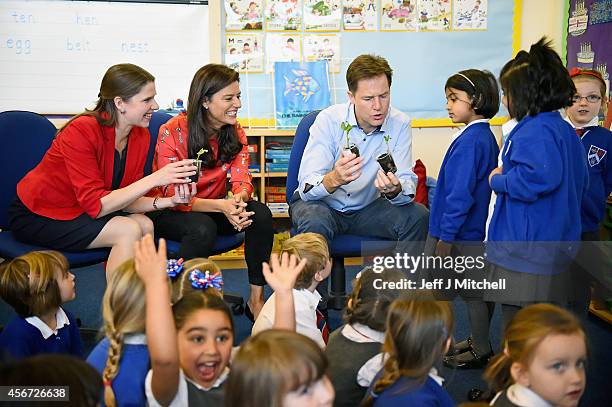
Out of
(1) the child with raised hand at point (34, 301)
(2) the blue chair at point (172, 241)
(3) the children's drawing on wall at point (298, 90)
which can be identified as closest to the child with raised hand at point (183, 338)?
(1) the child with raised hand at point (34, 301)

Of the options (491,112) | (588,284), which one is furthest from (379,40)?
(588,284)

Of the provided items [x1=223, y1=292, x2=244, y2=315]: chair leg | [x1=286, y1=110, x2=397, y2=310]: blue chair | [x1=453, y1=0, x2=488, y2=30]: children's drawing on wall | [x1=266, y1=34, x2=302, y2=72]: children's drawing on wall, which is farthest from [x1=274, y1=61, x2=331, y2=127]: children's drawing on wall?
[x1=223, y1=292, x2=244, y2=315]: chair leg

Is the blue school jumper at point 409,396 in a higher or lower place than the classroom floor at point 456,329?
higher

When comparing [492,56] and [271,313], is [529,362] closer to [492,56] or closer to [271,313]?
[271,313]

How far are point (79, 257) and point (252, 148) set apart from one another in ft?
6.08

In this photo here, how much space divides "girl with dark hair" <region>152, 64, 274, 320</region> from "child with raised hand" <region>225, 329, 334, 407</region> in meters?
1.48

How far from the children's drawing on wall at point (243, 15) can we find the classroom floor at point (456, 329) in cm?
155

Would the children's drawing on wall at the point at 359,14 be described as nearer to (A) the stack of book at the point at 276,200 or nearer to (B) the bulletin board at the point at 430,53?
(B) the bulletin board at the point at 430,53

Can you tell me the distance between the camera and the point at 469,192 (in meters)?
2.57

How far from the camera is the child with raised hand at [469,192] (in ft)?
8.40

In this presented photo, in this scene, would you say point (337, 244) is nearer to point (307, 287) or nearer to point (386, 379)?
point (307, 287)

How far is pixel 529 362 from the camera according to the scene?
1525mm

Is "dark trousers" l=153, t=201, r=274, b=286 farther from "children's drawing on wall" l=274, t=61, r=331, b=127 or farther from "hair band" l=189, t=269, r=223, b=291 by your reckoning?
"children's drawing on wall" l=274, t=61, r=331, b=127

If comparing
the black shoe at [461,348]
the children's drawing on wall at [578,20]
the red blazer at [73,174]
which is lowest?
the black shoe at [461,348]
